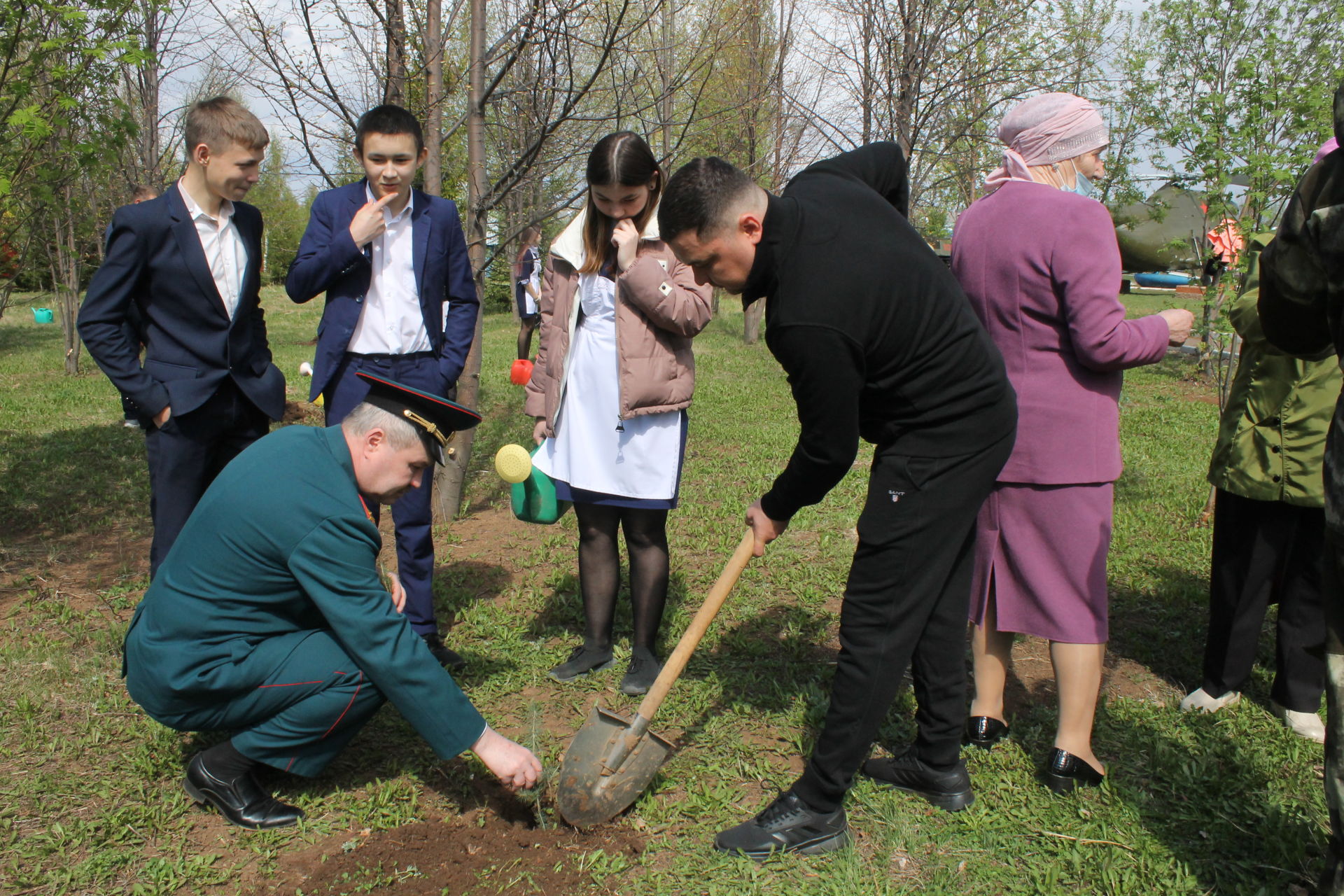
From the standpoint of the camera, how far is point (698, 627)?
260 centimetres

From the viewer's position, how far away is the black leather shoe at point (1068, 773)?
2.80m

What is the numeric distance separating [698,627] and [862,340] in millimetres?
906

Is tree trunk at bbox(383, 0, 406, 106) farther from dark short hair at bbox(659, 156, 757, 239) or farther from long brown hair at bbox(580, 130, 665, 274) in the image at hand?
dark short hair at bbox(659, 156, 757, 239)

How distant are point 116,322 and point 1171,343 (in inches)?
130

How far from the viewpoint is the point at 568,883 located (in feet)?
8.16

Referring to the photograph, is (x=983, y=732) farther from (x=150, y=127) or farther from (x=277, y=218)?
(x=277, y=218)

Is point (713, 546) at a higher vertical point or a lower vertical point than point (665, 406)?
lower

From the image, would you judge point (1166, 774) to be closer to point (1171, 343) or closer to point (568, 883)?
A: point (1171, 343)

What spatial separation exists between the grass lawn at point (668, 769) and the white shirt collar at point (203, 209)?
1682mm

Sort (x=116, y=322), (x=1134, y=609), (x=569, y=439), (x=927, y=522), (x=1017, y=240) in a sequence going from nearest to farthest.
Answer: (x=927, y=522) → (x=1017, y=240) → (x=116, y=322) → (x=569, y=439) → (x=1134, y=609)

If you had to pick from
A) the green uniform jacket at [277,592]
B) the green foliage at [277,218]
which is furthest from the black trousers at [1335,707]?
the green foliage at [277,218]

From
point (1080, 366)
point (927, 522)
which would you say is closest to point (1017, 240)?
point (1080, 366)

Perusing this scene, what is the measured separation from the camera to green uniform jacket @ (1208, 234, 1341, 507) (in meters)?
3.12

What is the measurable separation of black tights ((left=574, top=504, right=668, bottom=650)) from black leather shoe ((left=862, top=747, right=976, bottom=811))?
990mm
